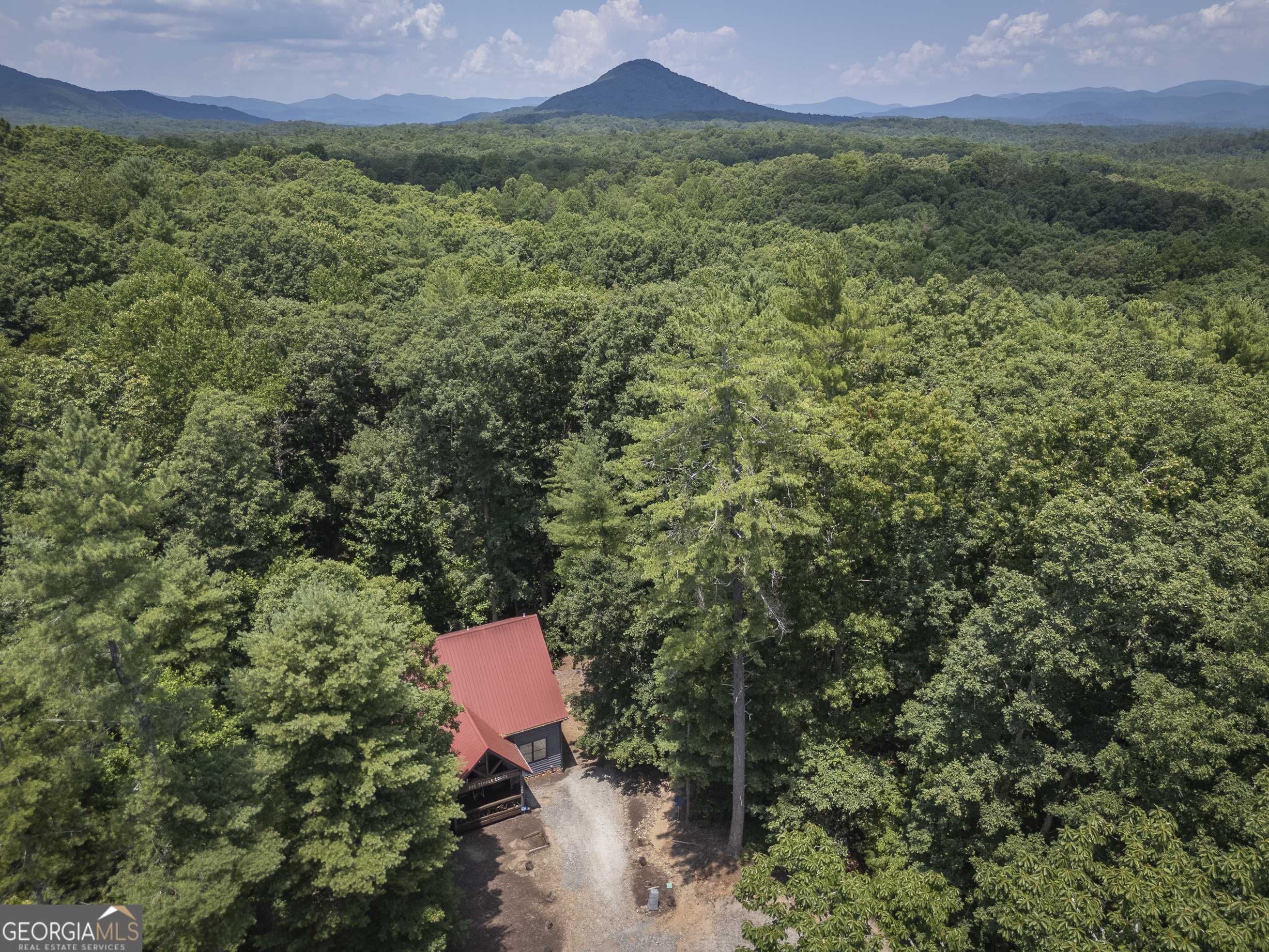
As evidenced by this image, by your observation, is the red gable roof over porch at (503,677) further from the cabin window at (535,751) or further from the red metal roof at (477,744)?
the cabin window at (535,751)

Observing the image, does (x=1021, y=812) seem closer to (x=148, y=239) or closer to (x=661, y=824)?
(x=661, y=824)

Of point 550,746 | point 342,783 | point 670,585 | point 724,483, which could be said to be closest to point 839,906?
point 670,585

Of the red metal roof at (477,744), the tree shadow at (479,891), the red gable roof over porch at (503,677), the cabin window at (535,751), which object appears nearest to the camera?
the tree shadow at (479,891)

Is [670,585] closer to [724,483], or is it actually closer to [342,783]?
[724,483]

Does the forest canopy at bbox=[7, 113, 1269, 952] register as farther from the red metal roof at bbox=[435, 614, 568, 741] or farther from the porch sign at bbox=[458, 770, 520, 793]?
the porch sign at bbox=[458, 770, 520, 793]

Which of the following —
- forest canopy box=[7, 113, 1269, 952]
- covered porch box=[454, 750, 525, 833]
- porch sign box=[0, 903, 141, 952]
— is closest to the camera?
porch sign box=[0, 903, 141, 952]

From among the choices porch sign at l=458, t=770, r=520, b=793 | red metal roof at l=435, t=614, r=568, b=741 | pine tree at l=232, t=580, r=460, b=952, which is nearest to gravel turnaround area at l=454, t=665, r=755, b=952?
porch sign at l=458, t=770, r=520, b=793

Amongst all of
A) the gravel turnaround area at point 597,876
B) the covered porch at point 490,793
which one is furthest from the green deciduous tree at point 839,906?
the covered porch at point 490,793
